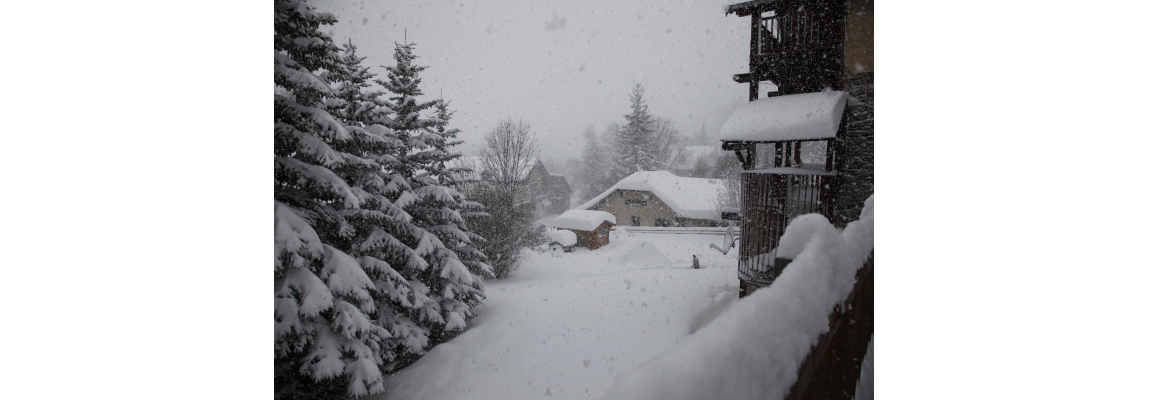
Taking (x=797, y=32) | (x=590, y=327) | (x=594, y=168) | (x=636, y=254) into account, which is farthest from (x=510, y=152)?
(x=797, y=32)

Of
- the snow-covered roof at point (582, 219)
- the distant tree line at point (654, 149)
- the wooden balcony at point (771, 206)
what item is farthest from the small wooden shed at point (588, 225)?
the wooden balcony at point (771, 206)

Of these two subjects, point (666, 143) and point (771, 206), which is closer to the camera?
point (771, 206)

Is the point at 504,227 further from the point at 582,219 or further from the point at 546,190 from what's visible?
the point at 582,219

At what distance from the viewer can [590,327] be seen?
227 cm

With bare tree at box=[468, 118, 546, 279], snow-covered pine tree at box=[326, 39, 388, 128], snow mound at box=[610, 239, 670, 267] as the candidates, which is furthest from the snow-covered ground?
snow-covered pine tree at box=[326, 39, 388, 128]

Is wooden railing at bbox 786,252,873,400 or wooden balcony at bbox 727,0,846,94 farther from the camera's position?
wooden balcony at bbox 727,0,846,94

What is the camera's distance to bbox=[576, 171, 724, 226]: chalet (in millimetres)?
2420

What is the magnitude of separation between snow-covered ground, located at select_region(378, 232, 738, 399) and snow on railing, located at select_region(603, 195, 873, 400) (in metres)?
1.12

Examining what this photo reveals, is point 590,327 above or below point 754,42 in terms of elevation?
below

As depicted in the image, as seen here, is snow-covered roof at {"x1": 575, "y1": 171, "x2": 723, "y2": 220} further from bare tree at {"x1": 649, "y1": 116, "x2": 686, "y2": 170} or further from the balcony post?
the balcony post

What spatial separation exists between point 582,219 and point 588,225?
0.06 metres
